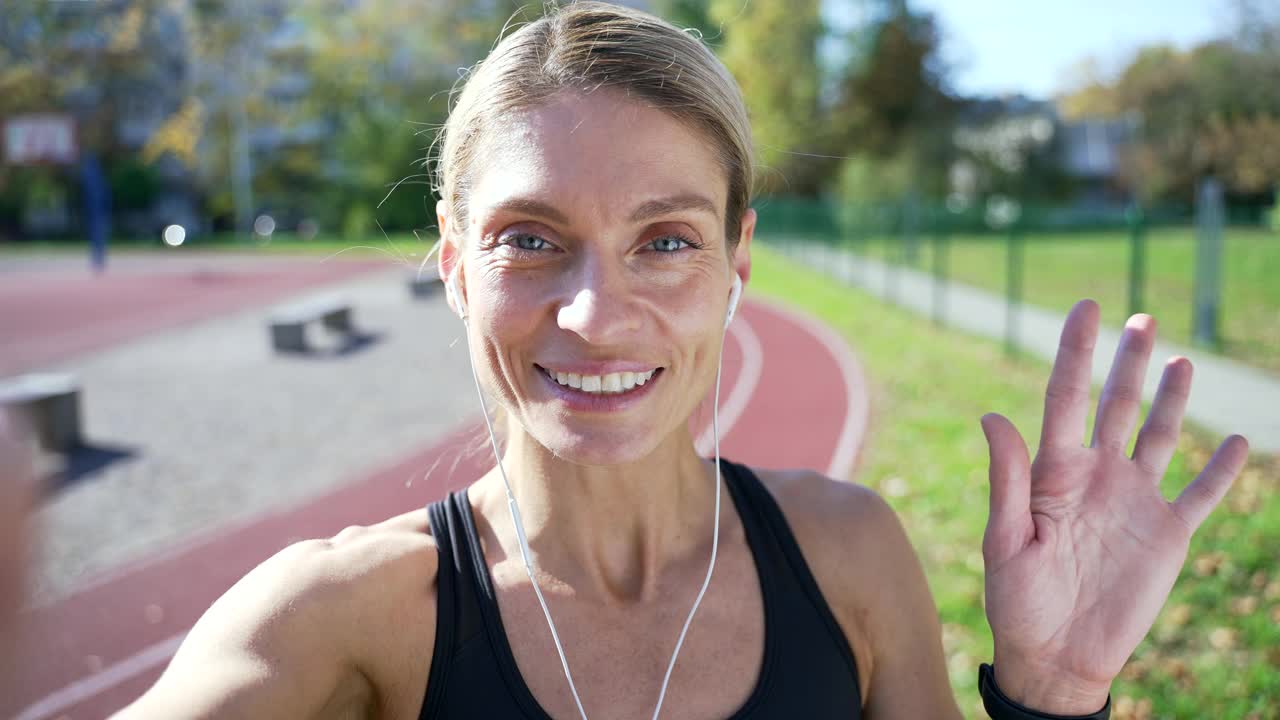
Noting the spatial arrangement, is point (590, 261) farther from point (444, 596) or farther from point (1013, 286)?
point (1013, 286)

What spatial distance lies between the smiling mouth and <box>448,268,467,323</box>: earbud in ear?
0.24m

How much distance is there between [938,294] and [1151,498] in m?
13.8

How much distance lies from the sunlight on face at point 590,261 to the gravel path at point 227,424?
3390 millimetres

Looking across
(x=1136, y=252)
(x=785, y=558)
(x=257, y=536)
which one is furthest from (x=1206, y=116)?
(x=785, y=558)

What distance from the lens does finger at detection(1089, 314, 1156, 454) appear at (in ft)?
5.46

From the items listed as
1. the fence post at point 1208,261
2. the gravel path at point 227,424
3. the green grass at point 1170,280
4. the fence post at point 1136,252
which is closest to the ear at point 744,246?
the gravel path at point 227,424

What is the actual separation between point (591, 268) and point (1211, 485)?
42.0 inches

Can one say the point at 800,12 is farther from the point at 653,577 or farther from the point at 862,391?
the point at 653,577

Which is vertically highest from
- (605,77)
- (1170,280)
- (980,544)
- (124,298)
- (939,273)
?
(605,77)

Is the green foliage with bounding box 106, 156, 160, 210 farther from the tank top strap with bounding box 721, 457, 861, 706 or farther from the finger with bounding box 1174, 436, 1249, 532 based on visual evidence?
the finger with bounding box 1174, 436, 1249, 532

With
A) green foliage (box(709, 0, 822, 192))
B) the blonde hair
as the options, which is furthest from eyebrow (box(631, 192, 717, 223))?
green foliage (box(709, 0, 822, 192))

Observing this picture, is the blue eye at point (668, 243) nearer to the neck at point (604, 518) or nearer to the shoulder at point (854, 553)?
the neck at point (604, 518)

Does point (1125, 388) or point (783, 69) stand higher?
point (783, 69)

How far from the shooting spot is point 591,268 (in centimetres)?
157
